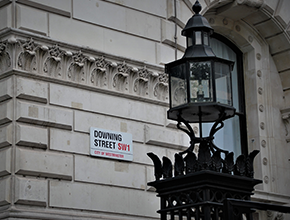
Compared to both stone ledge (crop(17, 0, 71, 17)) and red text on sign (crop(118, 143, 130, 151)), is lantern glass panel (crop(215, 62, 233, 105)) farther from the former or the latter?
stone ledge (crop(17, 0, 71, 17))

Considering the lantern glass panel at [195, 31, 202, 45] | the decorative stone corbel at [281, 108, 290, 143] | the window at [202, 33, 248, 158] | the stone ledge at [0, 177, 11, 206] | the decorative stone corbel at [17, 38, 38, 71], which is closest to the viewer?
the lantern glass panel at [195, 31, 202, 45]

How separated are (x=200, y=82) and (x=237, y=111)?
613cm

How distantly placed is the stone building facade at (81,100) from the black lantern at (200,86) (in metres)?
2.30

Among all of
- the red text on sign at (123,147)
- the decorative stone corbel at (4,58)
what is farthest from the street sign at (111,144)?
the decorative stone corbel at (4,58)

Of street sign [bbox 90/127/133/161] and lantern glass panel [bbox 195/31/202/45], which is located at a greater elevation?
lantern glass panel [bbox 195/31/202/45]

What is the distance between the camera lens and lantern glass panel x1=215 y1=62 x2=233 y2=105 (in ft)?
23.3

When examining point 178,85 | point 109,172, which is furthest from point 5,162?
point 178,85

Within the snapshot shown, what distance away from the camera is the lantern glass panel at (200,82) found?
7.04m

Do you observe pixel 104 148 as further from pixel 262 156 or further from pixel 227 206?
pixel 262 156

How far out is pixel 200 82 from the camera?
715 cm

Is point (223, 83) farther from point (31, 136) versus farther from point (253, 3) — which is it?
point (253, 3)

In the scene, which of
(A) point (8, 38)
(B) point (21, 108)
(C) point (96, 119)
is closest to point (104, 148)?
(C) point (96, 119)

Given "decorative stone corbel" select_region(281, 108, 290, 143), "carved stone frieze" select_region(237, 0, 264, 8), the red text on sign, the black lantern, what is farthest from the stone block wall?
"decorative stone corbel" select_region(281, 108, 290, 143)

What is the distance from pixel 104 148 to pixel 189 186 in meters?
2.97
